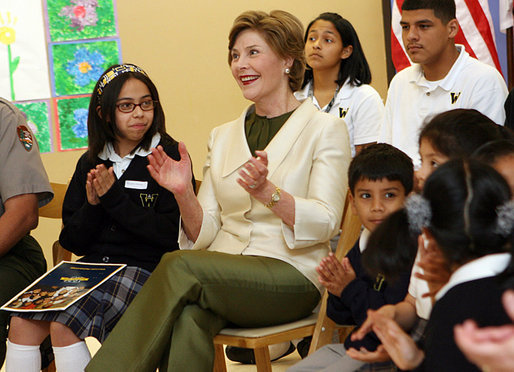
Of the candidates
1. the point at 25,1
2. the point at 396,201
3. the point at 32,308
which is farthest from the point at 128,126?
the point at 25,1

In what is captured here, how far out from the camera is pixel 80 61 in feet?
14.6

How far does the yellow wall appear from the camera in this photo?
14.5 ft

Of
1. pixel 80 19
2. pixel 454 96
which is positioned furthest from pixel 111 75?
pixel 80 19

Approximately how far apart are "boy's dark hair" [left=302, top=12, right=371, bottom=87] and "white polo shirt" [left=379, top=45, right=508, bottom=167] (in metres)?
0.56

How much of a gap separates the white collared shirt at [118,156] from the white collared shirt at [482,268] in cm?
171

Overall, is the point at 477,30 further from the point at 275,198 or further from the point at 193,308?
the point at 193,308

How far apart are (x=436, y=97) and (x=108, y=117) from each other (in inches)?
49.3

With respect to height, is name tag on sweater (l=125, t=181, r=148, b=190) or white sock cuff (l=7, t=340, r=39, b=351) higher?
name tag on sweater (l=125, t=181, r=148, b=190)

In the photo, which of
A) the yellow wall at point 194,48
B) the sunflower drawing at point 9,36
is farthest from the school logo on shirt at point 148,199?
the sunflower drawing at point 9,36

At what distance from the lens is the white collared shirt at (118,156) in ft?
8.62

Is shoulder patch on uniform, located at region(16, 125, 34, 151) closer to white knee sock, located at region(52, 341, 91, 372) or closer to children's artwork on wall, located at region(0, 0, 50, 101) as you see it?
white knee sock, located at region(52, 341, 91, 372)

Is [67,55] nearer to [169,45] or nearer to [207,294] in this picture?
[169,45]

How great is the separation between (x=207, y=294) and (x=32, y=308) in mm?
632

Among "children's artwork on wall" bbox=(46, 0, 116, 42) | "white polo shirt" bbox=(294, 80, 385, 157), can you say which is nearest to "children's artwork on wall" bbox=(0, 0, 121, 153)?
"children's artwork on wall" bbox=(46, 0, 116, 42)
